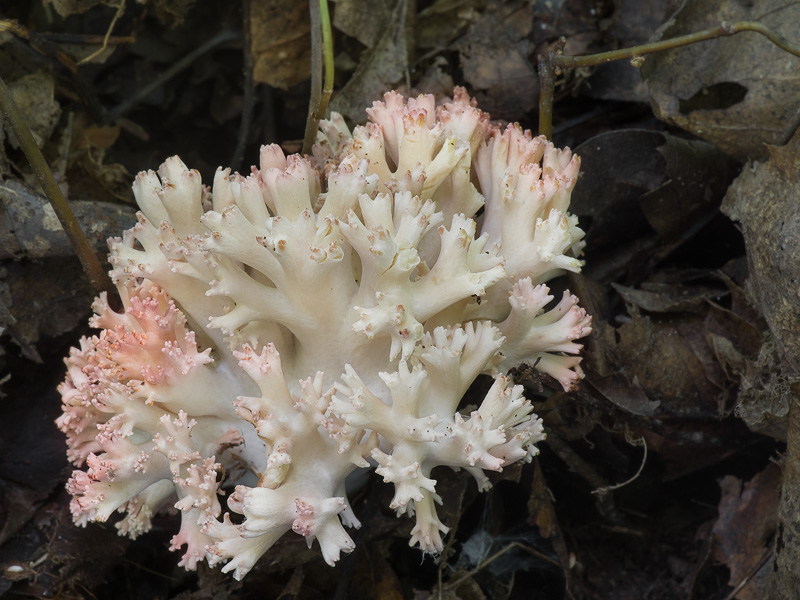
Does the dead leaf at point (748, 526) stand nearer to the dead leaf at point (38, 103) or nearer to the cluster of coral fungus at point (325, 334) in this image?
the cluster of coral fungus at point (325, 334)

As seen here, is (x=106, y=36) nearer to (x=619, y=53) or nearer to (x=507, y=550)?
(x=619, y=53)

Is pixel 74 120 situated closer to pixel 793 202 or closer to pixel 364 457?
pixel 364 457

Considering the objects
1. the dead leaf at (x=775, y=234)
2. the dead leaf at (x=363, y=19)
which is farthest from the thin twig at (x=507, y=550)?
the dead leaf at (x=363, y=19)

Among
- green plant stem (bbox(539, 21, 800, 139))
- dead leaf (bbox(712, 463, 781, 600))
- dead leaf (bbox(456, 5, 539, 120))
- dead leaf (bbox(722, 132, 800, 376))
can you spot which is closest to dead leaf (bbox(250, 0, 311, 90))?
dead leaf (bbox(456, 5, 539, 120))

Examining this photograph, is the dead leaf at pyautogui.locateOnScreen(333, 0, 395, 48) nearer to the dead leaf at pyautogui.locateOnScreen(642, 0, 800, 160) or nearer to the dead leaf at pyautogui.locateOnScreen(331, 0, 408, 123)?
the dead leaf at pyautogui.locateOnScreen(331, 0, 408, 123)

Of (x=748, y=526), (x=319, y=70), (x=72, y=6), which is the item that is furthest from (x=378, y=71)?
(x=748, y=526)
